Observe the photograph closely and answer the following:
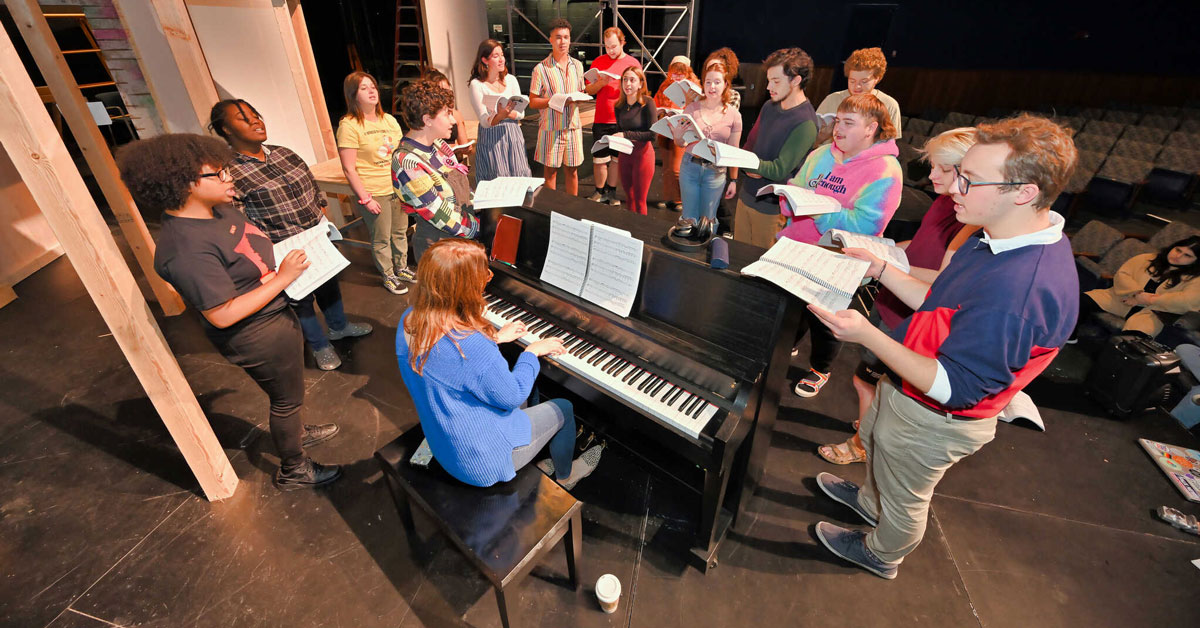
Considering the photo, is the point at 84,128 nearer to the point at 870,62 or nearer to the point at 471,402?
the point at 471,402

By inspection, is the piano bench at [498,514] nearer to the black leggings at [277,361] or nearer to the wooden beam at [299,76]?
the black leggings at [277,361]

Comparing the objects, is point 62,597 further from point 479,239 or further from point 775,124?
point 775,124

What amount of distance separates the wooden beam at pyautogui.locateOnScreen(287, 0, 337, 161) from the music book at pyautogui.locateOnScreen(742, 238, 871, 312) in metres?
5.57

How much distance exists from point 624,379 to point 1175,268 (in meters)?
4.22

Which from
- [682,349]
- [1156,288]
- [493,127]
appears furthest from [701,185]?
[1156,288]

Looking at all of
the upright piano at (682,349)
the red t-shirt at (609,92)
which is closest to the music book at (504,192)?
the upright piano at (682,349)

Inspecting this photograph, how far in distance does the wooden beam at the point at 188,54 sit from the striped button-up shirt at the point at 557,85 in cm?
279

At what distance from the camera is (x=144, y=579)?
94.7 inches

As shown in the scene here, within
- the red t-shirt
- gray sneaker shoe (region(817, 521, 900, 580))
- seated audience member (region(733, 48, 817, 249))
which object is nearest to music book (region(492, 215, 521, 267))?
seated audience member (region(733, 48, 817, 249))

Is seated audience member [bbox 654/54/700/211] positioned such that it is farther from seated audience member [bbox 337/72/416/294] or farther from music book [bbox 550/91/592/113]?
seated audience member [bbox 337/72/416/294]

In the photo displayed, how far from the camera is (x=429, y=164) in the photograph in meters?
3.02

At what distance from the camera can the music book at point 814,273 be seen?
5.65 ft

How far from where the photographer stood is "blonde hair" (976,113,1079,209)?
4.62 feet

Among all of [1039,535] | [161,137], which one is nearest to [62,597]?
[161,137]
